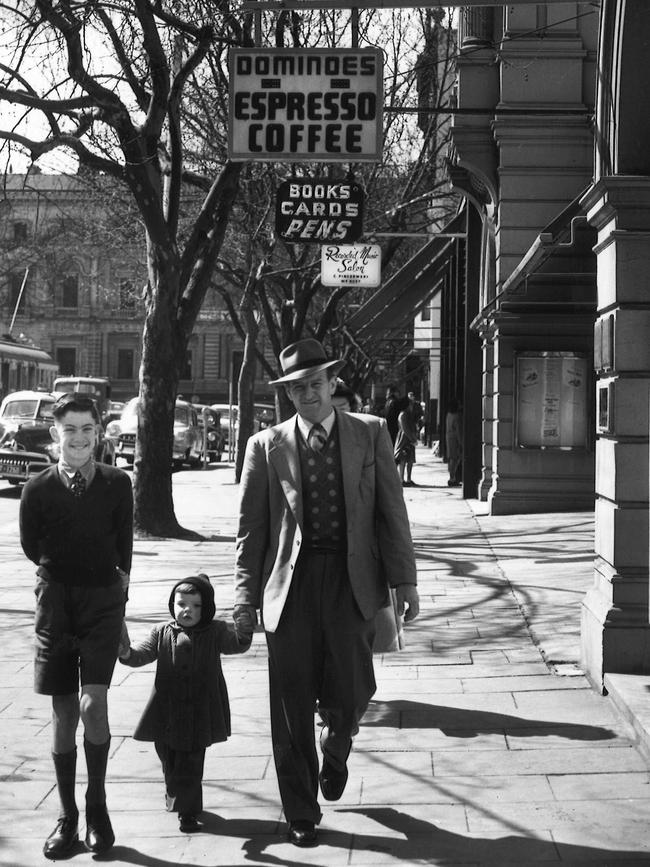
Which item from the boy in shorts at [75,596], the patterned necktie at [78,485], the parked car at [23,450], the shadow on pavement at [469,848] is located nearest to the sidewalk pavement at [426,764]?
the shadow on pavement at [469,848]

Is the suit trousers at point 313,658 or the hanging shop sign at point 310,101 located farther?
the hanging shop sign at point 310,101

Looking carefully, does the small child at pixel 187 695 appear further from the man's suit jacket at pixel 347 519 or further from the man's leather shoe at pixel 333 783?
the man's leather shoe at pixel 333 783

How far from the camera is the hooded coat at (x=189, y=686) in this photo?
494 centimetres

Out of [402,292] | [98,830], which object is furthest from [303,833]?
[402,292]

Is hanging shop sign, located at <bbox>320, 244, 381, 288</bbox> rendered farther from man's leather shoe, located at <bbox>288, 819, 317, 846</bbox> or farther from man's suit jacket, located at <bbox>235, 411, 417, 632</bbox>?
man's leather shoe, located at <bbox>288, 819, 317, 846</bbox>

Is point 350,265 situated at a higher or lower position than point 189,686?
higher

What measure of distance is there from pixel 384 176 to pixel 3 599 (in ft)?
66.1

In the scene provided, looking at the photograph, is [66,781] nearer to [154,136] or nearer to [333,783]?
[333,783]

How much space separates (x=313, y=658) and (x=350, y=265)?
60.5 ft

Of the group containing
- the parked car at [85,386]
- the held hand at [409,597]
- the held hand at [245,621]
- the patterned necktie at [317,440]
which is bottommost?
the held hand at [245,621]

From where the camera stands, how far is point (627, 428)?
23.3 feet

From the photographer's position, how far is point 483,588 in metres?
11.1

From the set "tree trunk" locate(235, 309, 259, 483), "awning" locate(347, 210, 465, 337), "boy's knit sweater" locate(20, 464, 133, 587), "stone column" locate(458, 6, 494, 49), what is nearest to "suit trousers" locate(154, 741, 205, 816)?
"boy's knit sweater" locate(20, 464, 133, 587)

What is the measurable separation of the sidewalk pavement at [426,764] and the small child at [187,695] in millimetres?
197
